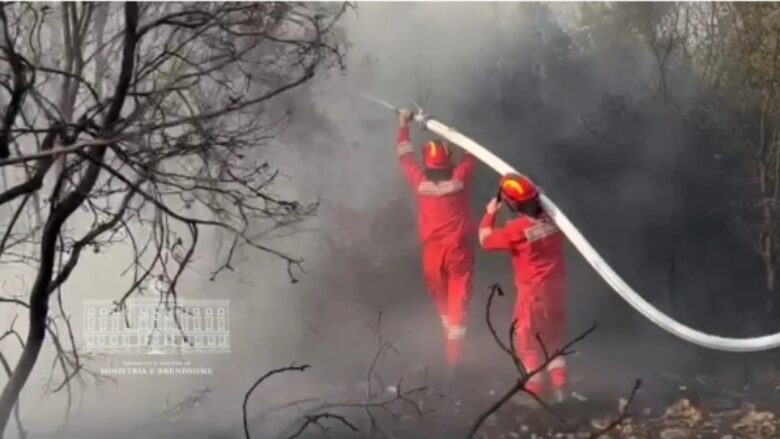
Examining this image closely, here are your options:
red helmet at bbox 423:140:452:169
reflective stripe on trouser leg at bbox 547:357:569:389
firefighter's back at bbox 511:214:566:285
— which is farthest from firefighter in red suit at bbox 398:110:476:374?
reflective stripe on trouser leg at bbox 547:357:569:389

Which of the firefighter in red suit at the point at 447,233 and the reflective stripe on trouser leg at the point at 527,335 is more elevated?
the firefighter in red suit at the point at 447,233

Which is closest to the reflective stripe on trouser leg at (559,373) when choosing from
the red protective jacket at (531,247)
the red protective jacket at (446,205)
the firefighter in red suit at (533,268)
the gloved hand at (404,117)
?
the firefighter in red suit at (533,268)

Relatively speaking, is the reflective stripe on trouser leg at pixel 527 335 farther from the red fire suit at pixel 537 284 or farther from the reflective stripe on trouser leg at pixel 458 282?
the reflective stripe on trouser leg at pixel 458 282

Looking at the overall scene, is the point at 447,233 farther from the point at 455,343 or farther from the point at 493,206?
the point at 455,343

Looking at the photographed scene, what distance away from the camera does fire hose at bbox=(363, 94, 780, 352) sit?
276cm

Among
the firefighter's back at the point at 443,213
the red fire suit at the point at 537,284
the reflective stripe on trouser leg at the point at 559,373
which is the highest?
the firefighter's back at the point at 443,213

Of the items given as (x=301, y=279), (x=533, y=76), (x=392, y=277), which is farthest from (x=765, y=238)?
(x=301, y=279)

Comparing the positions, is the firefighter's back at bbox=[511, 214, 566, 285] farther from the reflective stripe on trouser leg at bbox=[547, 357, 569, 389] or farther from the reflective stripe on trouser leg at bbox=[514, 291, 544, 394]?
the reflective stripe on trouser leg at bbox=[547, 357, 569, 389]

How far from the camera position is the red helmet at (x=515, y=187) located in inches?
109

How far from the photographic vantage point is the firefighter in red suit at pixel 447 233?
9.13 ft

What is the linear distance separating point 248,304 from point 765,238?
1230mm

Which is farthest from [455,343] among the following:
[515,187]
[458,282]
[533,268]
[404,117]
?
[404,117]

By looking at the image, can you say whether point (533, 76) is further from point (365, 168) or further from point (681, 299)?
point (681, 299)

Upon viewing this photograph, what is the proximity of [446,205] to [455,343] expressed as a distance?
1.05ft
